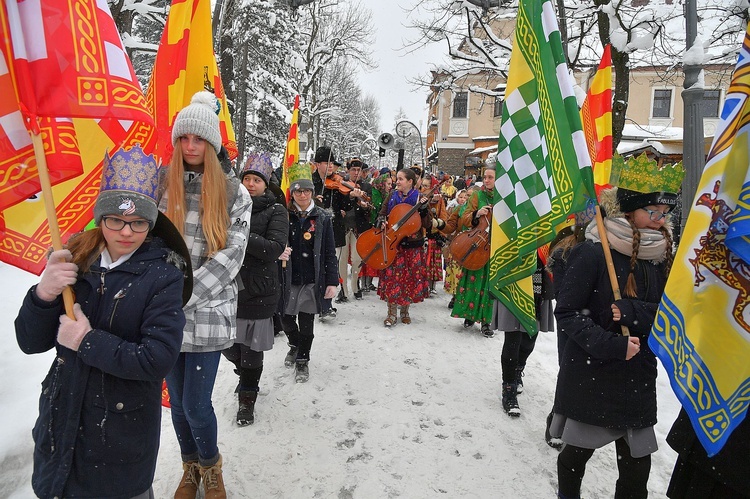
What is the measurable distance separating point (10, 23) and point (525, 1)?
8.00 ft

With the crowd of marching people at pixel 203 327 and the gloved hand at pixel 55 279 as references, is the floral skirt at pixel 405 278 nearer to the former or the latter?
the crowd of marching people at pixel 203 327

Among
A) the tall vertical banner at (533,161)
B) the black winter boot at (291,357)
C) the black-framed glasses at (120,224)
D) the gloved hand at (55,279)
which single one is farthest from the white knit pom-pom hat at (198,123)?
the black winter boot at (291,357)

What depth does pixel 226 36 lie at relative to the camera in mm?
8539

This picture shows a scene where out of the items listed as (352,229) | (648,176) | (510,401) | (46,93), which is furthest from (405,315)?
(46,93)

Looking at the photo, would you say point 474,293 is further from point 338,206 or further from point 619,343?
point 619,343

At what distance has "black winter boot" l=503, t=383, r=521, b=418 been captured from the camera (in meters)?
3.98

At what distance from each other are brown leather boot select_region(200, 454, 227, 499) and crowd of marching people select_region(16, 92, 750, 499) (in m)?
0.01

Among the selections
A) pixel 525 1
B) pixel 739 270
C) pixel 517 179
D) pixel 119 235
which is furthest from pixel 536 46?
pixel 119 235

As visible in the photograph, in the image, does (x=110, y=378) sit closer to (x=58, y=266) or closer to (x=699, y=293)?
(x=58, y=266)

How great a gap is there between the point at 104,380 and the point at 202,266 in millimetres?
859

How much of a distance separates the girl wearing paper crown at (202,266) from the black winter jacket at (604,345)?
73.2 inches

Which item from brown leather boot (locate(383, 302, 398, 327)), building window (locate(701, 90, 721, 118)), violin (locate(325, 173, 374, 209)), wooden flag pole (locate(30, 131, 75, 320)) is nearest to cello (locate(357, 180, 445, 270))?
brown leather boot (locate(383, 302, 398, 327))

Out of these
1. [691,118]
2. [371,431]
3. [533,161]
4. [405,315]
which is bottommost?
[405,315]

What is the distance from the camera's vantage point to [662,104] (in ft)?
109
